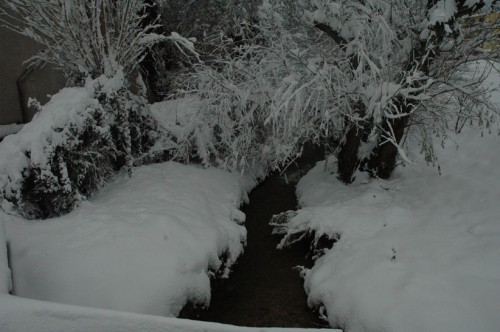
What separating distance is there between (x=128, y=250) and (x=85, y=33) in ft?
11.3

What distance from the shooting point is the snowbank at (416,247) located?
389 cm

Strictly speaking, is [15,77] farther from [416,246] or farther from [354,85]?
[416,246]

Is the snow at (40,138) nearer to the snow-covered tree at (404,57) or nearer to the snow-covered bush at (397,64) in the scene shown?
the snow-covered bush at (397,64)

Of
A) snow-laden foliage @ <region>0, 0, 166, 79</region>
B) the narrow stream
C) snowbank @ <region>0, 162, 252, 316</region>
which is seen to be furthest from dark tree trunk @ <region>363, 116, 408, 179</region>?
snow-laden foliage @ <region>0, 0, 166, 79</region>

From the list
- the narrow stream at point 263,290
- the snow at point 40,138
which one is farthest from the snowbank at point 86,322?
the snow at point 40,138

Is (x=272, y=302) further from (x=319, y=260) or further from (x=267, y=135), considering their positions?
(x=267, y=135)

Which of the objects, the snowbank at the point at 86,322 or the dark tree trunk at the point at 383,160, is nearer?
the snowbank at the point at 86,322

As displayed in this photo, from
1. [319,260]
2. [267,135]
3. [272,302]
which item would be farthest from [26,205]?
[267,135]

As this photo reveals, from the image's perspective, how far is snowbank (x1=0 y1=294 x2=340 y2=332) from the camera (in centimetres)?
220

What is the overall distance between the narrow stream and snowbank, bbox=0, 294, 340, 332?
7.10ft

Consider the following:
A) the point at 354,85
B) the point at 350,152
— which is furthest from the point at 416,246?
the point at 350,152

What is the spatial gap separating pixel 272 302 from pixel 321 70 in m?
3.46

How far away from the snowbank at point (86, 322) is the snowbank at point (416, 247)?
2.29m

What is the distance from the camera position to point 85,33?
5.92m
